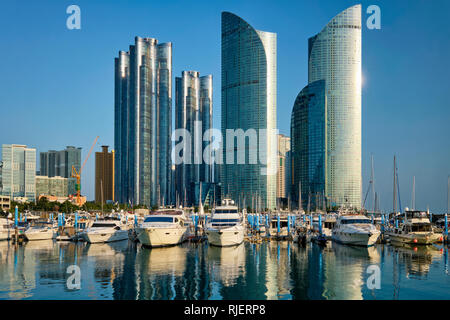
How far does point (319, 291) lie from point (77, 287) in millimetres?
17362

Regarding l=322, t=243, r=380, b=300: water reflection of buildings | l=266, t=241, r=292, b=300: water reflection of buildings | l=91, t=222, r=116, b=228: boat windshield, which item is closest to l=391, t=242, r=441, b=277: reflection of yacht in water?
l=322, t=243, r=380, b=300: water reflection of buildings

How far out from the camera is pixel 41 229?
64812 mm

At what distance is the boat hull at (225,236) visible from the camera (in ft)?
173

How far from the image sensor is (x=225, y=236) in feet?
174

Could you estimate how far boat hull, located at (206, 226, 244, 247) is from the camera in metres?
52.8

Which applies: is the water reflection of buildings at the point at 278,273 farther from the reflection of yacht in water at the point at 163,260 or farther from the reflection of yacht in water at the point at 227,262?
the reflection of yacht in water at the point at 163,260

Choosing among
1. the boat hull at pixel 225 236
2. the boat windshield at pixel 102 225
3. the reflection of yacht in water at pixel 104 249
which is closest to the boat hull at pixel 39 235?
the boat windshield at pixel 102 225

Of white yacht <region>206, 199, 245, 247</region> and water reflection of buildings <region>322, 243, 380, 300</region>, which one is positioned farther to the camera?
white yacht <region>206, 199, 245, 247</region>

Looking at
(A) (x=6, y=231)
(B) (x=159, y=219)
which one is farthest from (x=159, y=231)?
Answer: (A) (x=6, y=231)

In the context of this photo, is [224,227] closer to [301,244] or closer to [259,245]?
[259,245]

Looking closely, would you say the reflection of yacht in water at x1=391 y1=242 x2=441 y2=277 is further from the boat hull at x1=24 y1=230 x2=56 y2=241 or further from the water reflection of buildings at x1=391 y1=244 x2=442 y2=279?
the boat hull at x1=24 y1=230 x2=56 y2=241

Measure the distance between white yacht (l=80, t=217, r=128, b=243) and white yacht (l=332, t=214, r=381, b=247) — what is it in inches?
1311
